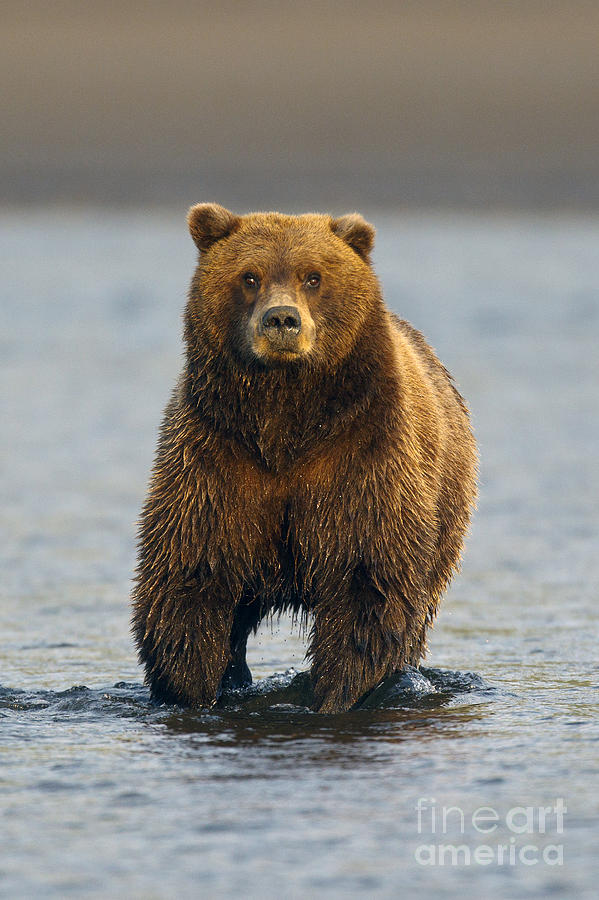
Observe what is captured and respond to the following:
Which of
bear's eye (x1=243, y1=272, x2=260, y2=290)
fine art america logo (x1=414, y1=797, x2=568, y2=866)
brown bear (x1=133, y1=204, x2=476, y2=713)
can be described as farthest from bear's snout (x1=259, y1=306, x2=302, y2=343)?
fine art america logo (x1=414, y1=797, x2=568, y2=866)

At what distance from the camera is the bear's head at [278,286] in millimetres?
7035

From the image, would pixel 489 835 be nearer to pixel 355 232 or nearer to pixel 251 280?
pixel 251 280

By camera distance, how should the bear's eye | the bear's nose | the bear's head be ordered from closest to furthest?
the bear's nose < the bear's head < the bear's eye

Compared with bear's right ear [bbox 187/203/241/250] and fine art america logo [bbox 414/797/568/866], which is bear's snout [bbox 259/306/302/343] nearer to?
bear's right ear [bbox 187/203/241/250]

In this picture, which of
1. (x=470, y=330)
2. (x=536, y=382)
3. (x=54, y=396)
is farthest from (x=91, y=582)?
(x=470, y=330)

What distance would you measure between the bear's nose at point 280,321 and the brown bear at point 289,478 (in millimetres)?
182

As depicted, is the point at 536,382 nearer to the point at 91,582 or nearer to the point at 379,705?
the point at 91,582

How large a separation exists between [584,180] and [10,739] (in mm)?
38343

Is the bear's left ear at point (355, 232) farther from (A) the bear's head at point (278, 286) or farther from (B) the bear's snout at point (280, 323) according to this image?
(B) the bear's snout at point (280, 323)

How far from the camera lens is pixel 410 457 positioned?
24.8 feet

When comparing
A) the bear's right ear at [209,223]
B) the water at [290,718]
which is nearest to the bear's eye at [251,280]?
the bear's right ear at [209,223]

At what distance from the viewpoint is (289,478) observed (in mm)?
7375

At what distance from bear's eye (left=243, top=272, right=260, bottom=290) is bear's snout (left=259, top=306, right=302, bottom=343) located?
372 millimetres

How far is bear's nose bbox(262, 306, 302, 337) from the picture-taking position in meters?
6.82
